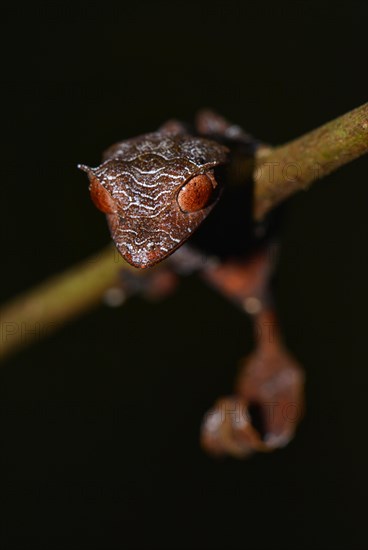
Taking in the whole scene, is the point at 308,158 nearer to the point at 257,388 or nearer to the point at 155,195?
the point at 155,195

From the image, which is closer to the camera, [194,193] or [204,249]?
[194,193]

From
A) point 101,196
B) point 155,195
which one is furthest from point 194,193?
point 101,196

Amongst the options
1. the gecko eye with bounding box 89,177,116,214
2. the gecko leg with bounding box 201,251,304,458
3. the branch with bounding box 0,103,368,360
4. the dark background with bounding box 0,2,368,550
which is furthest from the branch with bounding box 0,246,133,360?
the dark background with bounding box 0,2,368,550

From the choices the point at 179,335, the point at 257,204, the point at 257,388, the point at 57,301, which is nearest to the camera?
the point at 257,204

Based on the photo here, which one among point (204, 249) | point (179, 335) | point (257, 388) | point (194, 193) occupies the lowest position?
point (257, 388)

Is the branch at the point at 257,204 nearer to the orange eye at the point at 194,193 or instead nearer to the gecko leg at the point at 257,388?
the orange eye at the point at 194,193

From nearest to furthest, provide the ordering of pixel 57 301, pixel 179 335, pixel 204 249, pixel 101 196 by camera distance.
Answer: pixel 101 196 < pixel 204 249 < pixel 57 301 < pixel 179 335

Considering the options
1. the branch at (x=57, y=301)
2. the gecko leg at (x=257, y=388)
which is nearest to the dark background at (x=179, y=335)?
the branch at (x=57, y=301)
